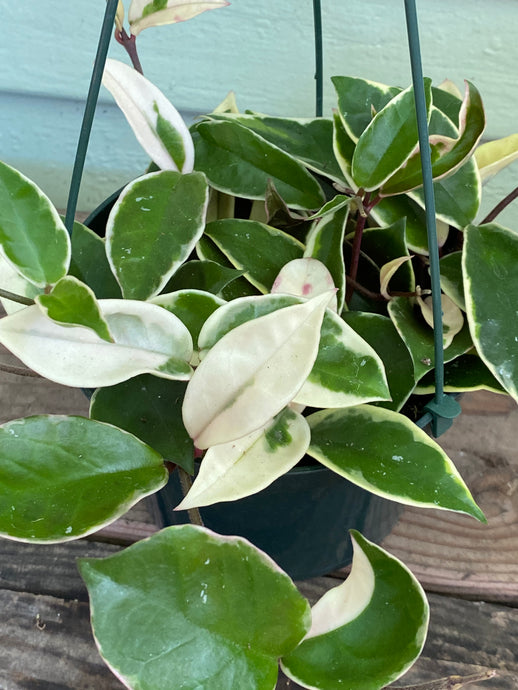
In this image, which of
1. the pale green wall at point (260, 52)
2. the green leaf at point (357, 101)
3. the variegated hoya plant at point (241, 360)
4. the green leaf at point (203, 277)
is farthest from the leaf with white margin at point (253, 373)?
the pale green wall at point (260, 52)

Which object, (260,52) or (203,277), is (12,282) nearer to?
(203,277)

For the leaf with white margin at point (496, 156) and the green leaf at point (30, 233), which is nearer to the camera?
the green leaf at point (30, 233)

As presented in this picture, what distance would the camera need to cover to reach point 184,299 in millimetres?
357

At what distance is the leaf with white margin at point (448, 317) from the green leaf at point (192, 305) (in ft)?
0.42

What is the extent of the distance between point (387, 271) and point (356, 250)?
0.08 ft

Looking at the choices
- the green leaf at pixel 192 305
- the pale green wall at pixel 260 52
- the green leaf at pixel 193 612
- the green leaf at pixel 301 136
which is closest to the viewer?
the green leaf at pixel 193 612

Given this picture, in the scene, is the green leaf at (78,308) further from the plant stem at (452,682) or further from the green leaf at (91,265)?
the plant stem at (452,682)

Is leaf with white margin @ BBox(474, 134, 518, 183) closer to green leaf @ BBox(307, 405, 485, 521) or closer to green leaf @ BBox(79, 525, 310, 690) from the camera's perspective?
green leaf @ BBox(307, 405, 485, 521)

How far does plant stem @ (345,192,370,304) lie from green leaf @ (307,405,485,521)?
0.09 meters

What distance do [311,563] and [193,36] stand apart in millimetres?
544

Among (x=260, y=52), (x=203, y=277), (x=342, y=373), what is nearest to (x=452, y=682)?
(x=342, y=373)

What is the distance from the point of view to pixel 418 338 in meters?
0.38

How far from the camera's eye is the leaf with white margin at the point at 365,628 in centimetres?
30

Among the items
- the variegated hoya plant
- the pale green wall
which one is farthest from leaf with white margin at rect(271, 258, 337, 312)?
the pale green wall
